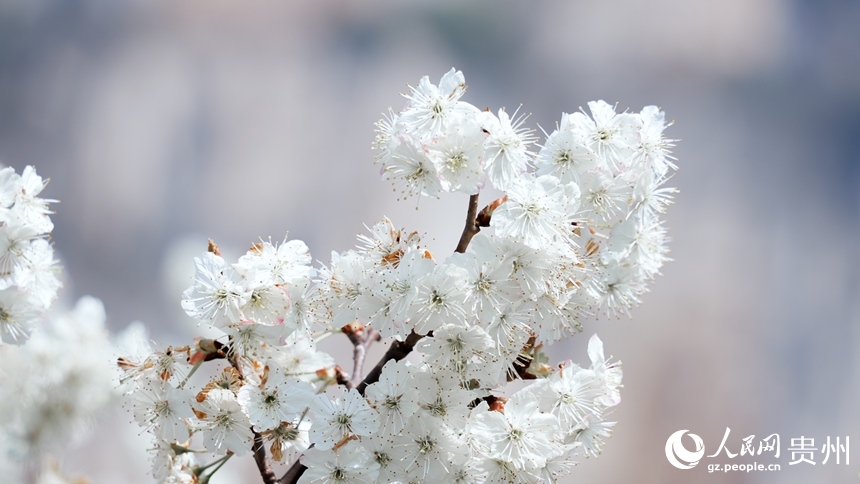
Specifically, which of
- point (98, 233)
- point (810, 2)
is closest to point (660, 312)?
point (810, 2)

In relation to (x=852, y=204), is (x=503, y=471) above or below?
below

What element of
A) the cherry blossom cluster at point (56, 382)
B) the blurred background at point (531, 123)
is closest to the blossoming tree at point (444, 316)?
the cherry blossom cluster at point (56, 382)

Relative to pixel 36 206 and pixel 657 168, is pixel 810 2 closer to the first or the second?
pixel 657 168

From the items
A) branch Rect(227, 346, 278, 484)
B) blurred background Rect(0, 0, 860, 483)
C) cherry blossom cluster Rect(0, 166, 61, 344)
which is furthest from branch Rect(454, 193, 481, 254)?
blurred background Rect(0, 0, 860, 483)

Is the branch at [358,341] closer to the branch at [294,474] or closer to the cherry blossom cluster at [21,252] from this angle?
the branch at [294,474]

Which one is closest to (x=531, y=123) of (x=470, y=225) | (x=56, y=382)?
(x=56, y=382)
